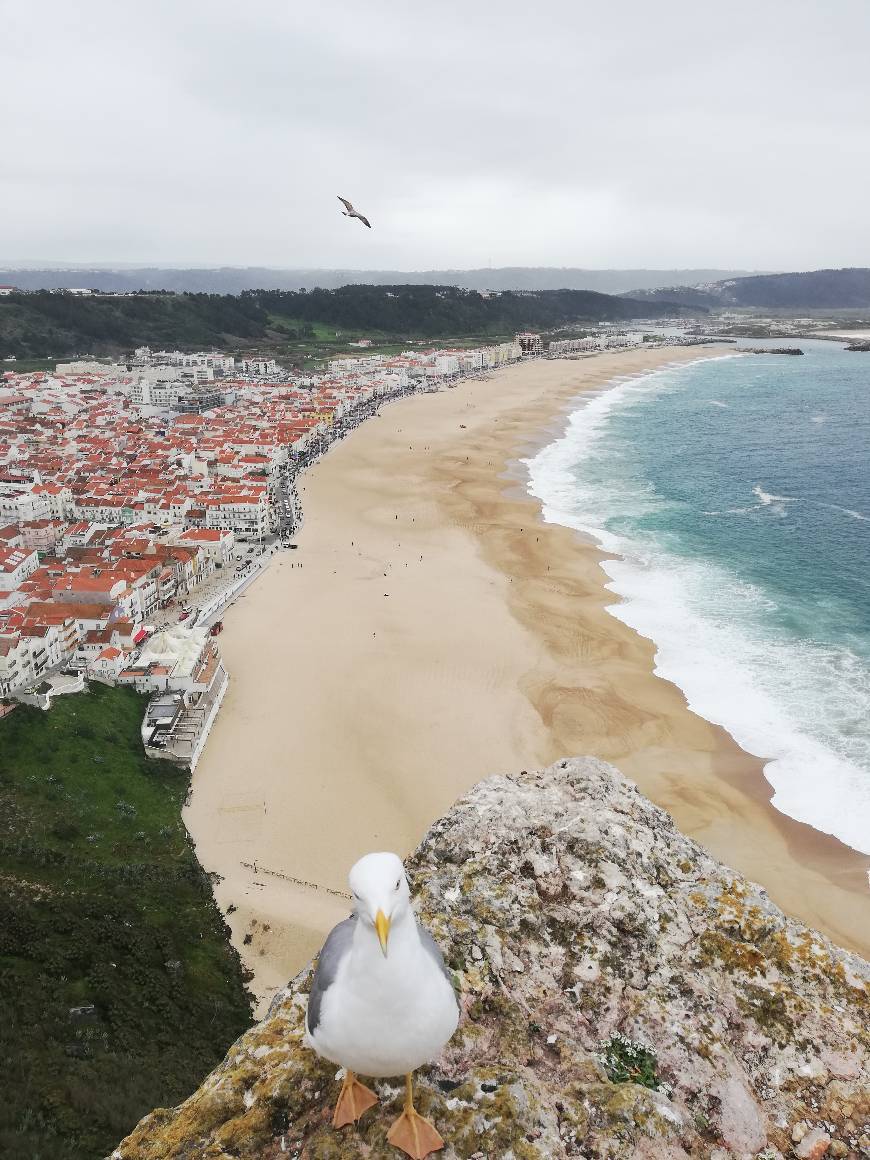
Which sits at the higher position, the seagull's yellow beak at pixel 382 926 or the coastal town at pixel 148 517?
the seagull's yellow beak at pixel 382 926

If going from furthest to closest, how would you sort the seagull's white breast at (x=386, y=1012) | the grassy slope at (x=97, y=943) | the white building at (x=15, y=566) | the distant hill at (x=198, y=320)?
1. the distant hill at (x=198, y=320)
2. the white building at (x=15, y=566)
3. the grassy slope at (x=97, y=943)
4. the seagull's white breast at (x=386, y=1012)

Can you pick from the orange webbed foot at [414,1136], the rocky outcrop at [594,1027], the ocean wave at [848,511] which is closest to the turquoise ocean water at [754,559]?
the ocean wave at [848,511]

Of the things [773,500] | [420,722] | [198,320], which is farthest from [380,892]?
[198,320]

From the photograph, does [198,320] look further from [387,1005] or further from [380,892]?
[387,1005]

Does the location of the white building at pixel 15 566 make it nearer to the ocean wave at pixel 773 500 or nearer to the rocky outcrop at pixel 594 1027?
the rocky outcrop at pixel 594 1027

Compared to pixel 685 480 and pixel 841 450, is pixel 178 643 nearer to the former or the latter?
pixel 685 480

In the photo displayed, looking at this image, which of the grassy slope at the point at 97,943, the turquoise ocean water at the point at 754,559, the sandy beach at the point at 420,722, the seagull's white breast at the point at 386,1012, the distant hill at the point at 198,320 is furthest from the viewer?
the distant hill at the point at 198,320
